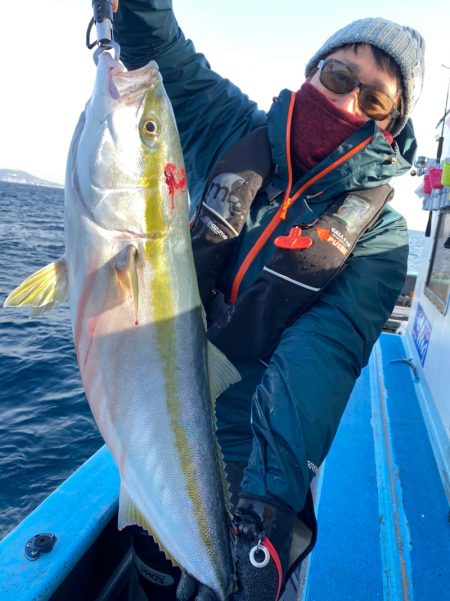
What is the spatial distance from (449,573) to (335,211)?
2268mm

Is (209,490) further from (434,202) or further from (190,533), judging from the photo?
(434,202)

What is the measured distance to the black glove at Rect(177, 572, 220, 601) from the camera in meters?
1.67

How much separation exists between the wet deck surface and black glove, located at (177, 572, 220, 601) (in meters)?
1.21

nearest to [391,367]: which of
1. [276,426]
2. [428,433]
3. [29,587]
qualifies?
[428,433]

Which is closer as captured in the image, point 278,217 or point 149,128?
point 149,128

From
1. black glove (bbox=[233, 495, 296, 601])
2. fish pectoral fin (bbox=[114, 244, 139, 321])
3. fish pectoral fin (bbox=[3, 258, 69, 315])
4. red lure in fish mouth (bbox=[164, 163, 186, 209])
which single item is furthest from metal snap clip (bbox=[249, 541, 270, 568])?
red lure in fish mouth (bbox=[164, 163, 186, 209])

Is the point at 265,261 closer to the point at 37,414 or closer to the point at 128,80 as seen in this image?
the point at 128,80

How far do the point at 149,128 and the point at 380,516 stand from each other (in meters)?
2.99

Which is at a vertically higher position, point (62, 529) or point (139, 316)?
point (139, 316)

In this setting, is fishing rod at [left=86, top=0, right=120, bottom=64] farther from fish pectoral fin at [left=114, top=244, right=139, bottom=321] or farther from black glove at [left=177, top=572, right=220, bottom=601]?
black glove at [left=177, top=572, right=220, bottom=601]

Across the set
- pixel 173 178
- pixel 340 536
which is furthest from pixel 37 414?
pixel 173 178

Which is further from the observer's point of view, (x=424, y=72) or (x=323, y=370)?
(x=424, y=72)

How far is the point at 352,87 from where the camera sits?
254 cm

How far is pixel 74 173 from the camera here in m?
1.72
